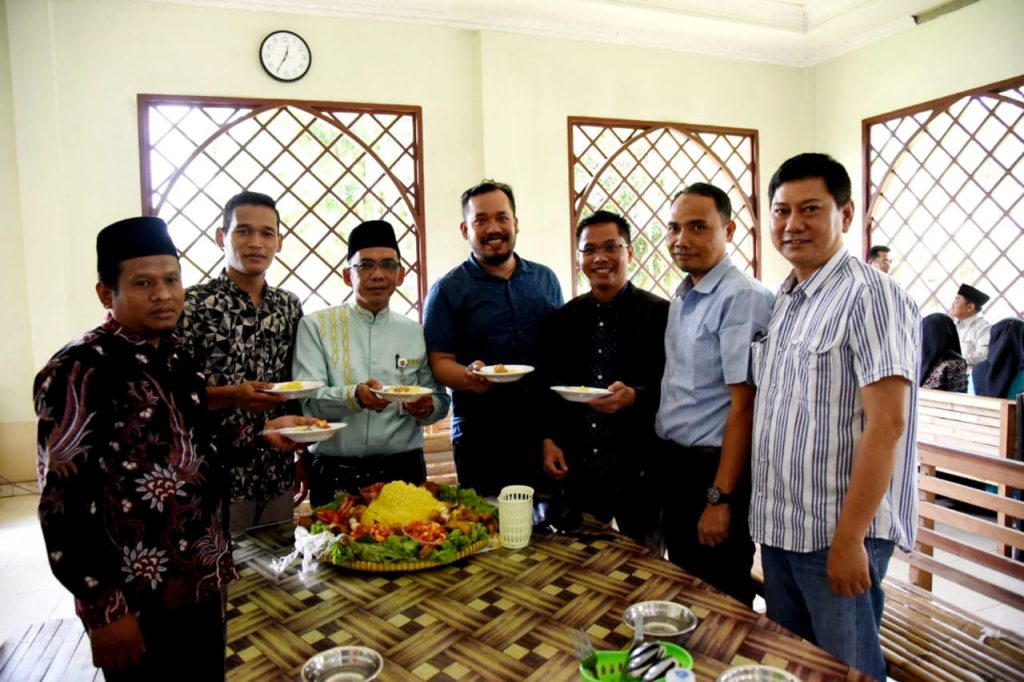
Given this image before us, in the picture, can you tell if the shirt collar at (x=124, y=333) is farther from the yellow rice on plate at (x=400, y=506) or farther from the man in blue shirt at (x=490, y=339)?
the man in blue shirt at (x=490, y=339)

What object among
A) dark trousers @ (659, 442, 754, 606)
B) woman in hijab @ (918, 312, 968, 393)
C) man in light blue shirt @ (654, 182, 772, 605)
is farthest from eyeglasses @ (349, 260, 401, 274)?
woman in hijab @ (918, 312, 968, 393)

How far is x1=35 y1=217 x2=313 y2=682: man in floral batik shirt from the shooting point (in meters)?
1.10

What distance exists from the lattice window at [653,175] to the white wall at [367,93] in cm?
12

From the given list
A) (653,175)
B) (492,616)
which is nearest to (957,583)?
(492,616)

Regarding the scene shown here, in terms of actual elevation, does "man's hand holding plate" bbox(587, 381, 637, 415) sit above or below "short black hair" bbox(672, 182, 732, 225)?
below

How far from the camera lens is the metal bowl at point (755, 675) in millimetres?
910

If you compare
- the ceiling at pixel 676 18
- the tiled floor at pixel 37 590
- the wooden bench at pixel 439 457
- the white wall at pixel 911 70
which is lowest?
the tiled floor at pixel 37 590

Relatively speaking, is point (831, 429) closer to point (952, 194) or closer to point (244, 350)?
point (244, 350)

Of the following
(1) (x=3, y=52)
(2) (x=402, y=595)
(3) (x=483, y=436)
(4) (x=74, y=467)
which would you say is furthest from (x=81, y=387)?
(1) (x=3, y=52)

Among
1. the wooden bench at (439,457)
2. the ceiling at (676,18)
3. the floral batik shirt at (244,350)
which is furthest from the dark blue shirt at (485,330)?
the ceiling at (676,18)

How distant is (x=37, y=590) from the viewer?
2967 millimetres

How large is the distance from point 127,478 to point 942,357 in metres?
4.62

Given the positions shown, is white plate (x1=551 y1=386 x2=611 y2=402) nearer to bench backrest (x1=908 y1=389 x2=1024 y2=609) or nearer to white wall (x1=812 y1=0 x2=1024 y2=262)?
bench backrest (x1=908 y1=389 x2=1024 y2=609)

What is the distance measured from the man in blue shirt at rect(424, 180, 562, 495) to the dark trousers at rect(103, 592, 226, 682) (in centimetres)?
104
